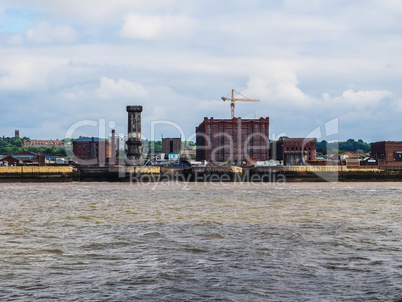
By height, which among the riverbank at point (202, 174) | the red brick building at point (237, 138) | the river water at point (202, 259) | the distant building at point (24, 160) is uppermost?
the red brick building at point (237, 138)

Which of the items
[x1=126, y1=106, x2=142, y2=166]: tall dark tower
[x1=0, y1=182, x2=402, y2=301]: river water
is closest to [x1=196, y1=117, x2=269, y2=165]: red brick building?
[x1=126, y1=106, x2=142, y2=166]: tall dark tower

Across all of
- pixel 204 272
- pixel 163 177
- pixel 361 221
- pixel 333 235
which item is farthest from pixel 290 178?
pixel 204 272

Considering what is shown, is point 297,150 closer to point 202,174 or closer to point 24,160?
point 202,174

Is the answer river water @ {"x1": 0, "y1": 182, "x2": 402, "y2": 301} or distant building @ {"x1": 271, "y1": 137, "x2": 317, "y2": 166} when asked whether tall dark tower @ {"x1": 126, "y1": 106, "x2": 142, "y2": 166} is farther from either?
river water @ {"x1": 0, "y1": 182, "x2": 402, "y2": 301}

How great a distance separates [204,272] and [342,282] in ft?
11.7

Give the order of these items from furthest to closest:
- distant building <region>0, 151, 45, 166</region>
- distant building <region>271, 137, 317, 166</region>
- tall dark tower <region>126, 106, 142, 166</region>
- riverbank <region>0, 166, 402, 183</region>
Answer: distant building <region>271, 137, 317, 166</region>
distant building <region>0, 151, 45, 166</region>
tall dark tower <region>126, 106, 142, 166</region>
riverbank <region>0, 166, 402, 183</region>

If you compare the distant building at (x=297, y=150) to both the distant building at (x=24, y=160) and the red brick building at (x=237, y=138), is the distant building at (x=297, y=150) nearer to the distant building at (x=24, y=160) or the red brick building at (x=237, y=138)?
the red brick building at (x=237, y=138)

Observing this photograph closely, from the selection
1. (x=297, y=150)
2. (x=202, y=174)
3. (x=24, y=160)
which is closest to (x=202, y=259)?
(x=202, y=174)

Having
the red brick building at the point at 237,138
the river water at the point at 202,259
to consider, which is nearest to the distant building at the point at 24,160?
the red brick building at the point at 237,138

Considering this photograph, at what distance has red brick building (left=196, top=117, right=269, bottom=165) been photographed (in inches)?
5960

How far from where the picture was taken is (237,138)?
152125 millimetres

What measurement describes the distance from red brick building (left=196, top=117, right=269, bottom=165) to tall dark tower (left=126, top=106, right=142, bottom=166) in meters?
41.3

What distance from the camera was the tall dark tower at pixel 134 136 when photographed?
11050cm

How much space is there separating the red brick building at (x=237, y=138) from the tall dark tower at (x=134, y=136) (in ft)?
136
